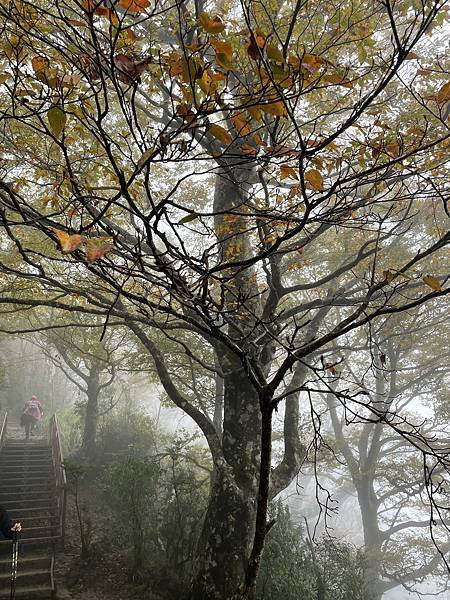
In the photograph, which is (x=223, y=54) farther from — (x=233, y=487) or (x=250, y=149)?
(x=233, y=487)

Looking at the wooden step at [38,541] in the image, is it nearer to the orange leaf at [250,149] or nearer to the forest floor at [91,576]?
the forest floor at [91,576]

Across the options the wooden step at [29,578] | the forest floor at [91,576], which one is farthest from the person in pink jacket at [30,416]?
the wooden step at [29,578]

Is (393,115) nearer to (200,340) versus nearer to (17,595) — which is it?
(200,340)

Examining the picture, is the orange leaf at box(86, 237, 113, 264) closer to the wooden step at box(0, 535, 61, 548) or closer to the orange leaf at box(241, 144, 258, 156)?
the orange leaf at box(241, 144, 258, 156)

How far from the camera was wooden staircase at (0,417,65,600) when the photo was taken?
7230mm

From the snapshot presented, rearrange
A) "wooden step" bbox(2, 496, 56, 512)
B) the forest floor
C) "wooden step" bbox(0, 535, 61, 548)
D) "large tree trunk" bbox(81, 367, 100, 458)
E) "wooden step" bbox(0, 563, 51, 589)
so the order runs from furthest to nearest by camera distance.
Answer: "large tree trunk" bbox(81, 367, 100, 458)
"wooden step" bbox(2, 496, 56, 512)
"wooden step" bbox(0, 535, 61, 548)
"wooden step" bbox(0, 563, 51, 589)
the forest floor

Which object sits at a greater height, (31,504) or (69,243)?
(69,243)

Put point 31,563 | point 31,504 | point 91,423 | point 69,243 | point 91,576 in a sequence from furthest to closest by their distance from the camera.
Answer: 1. point 91,423
2. point 31,504
3. point 31,563
4. point 91,576
5. point 69,243

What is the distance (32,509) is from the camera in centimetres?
981

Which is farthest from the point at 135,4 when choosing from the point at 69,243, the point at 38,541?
the point at 38,541

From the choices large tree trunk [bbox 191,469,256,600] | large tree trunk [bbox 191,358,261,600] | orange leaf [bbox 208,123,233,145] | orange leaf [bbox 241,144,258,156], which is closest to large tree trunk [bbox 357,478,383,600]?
large tree trunk [bbox 191,358,261,600]

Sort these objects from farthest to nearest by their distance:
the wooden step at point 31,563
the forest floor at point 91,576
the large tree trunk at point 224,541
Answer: the wooden step at point 31,563, the forest floor at point 91,576, the large tree trunk at point 224,541

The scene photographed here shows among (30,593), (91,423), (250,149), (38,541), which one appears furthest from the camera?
(91,423)

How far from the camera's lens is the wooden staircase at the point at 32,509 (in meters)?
7.23
